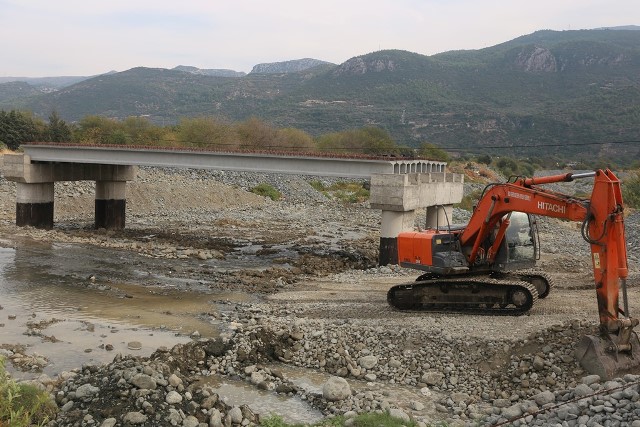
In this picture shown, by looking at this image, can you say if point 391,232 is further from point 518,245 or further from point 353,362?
point 353,362

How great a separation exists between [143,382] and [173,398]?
606 mm

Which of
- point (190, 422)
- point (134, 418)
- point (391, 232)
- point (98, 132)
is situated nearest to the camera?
point (134, 418)

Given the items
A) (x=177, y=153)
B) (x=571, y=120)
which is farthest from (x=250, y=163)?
(x=571, y=120)

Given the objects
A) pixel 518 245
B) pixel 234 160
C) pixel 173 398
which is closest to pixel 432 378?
pixel 173 398

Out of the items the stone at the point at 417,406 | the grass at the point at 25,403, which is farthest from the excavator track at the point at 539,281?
the grass at the point at 25,403

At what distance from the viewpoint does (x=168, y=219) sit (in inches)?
1874

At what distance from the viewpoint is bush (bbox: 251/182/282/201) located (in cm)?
6216

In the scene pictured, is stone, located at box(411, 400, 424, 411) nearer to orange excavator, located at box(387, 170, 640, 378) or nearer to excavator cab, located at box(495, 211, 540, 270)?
orange excavator, located at box(387, 170, 640, 378)

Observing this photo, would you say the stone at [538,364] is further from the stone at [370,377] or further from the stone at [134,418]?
the stone at [134,418]

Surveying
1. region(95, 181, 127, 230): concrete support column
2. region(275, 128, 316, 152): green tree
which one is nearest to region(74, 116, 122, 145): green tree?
region(275, 128, 316, 152): green tree

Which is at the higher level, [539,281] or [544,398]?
[539,281]

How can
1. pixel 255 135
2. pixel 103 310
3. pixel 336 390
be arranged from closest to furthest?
pixel 336 390
pixel 103 310
pixel 255 135

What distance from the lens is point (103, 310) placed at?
20.3 metres

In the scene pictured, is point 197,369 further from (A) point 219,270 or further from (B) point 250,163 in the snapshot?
(B) point 250,163
